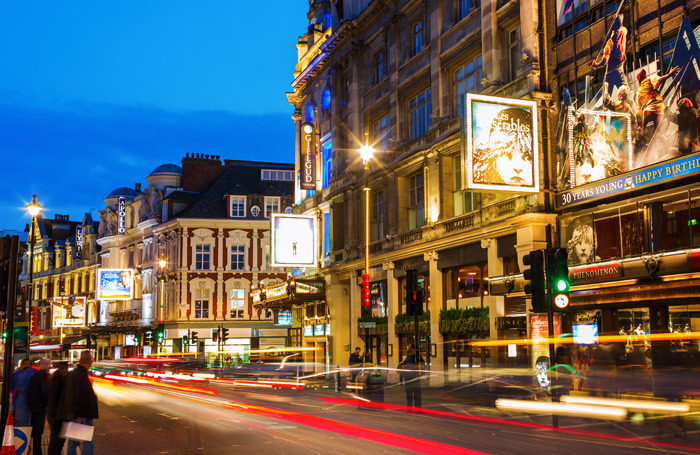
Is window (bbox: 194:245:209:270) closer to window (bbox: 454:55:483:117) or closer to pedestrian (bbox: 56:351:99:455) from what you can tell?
window (bbox: 454:55:483:117)

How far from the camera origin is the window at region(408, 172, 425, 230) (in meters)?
38.0

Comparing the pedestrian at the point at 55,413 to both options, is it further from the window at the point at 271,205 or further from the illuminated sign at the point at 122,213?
the illuminated sign at the point at 122,213

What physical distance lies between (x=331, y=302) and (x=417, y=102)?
13.3 metres

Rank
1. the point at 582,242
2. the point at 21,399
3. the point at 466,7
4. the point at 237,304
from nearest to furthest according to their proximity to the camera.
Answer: the point at 21,399 < the point at 582,242 < the point at 466,7 < the point at 237,304

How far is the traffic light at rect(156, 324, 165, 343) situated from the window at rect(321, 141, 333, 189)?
30646mm

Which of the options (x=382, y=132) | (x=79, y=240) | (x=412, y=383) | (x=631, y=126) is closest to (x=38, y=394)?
(x=412, y=383)

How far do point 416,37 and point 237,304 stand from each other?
41.8 m

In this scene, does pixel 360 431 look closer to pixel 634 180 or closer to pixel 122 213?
pixel 634 180

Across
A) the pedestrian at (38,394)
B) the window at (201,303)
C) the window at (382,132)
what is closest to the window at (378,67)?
the window at (382,132)

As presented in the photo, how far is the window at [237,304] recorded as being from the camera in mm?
75062

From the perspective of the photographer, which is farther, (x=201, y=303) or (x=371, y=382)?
(x=201, y=303)

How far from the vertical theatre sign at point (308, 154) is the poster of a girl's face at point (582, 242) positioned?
23.8m

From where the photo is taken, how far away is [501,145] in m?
27.7

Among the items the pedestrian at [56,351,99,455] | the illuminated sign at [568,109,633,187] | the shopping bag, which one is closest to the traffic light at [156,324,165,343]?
the illuminated sign at [568,109,633,187]
